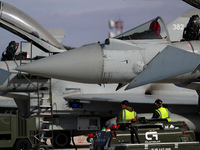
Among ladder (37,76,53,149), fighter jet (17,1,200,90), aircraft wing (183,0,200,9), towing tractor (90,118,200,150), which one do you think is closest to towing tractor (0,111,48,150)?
ladder (37,76,53,149)

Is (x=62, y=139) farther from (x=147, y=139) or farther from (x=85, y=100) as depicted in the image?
(x=147, y=139)

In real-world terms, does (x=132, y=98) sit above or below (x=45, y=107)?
above

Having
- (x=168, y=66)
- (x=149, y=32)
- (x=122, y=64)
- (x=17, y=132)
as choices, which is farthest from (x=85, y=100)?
(x=168, y=66)

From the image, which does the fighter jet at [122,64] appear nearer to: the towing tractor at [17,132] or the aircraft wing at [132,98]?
the towing tractor at [17,132]

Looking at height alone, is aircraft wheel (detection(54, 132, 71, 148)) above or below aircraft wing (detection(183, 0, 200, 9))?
below

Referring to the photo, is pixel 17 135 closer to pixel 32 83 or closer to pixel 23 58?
pixel 32 83

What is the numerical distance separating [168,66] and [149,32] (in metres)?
1.18

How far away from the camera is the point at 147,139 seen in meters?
6.43

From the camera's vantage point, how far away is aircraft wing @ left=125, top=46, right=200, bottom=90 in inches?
275

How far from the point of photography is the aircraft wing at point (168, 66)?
698 centimetres

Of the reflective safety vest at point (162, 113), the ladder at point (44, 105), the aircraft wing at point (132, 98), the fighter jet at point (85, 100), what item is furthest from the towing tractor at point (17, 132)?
the reflective safety vest at point (162, 113)

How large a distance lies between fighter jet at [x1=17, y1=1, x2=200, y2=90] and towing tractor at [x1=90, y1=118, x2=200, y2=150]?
2.93ft

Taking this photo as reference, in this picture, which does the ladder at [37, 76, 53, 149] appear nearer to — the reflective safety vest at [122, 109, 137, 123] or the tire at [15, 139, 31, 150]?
the tire at [15, 139, 31, 150]

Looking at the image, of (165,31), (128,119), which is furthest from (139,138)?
(165,31)
